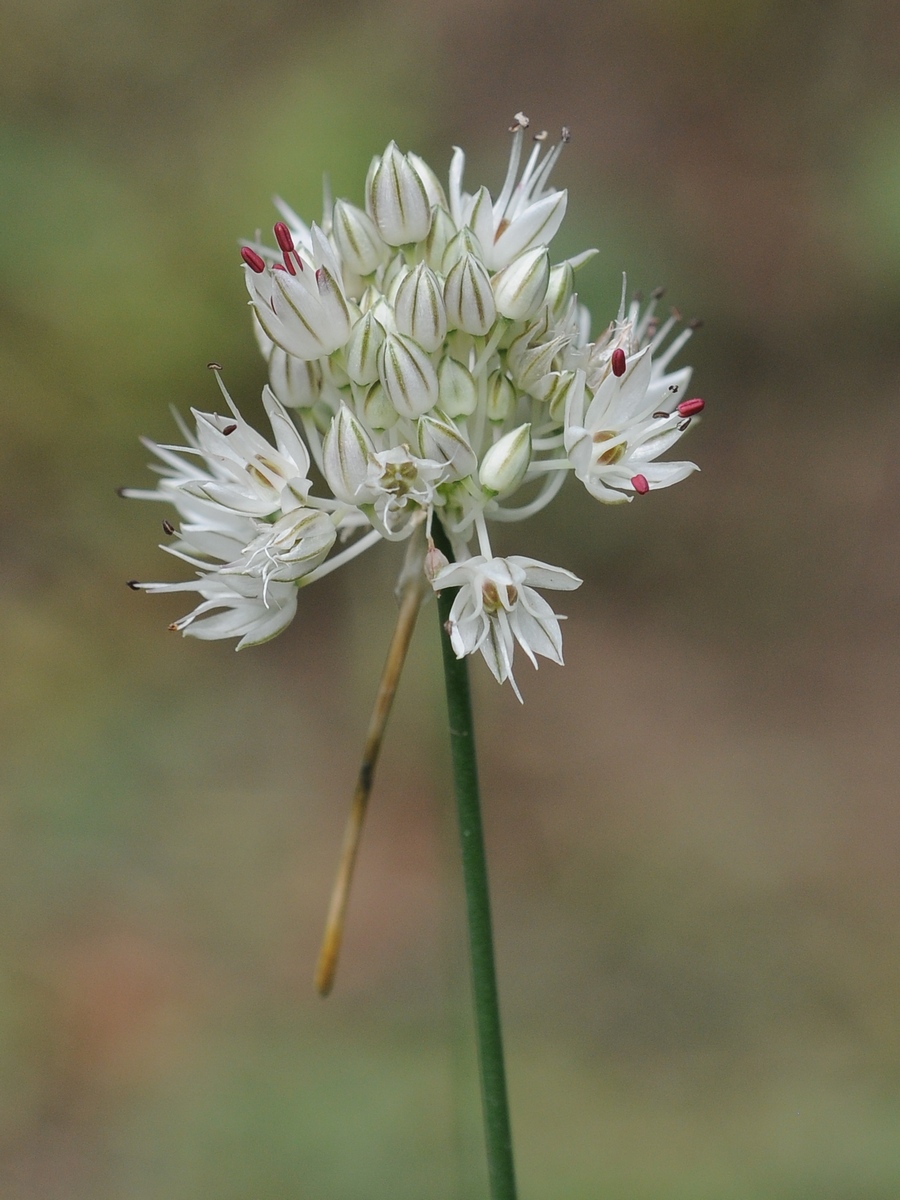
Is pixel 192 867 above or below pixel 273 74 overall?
below

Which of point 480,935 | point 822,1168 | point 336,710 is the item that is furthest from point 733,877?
point 480,935

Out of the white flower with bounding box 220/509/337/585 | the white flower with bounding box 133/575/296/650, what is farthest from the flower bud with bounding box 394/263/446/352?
the white flower with bounding box 133/575/296/650

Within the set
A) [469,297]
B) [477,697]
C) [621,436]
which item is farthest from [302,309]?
[477,697]

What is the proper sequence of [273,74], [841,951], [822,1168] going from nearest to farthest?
1. [822,1168]
2. [841,951]
3. [273,74]

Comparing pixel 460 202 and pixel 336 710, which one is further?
pixel 336 710

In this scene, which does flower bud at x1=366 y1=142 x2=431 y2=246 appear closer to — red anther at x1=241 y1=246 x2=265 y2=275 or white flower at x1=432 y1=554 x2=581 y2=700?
red anther at x1=241 y1=246 x2=265 y2=275

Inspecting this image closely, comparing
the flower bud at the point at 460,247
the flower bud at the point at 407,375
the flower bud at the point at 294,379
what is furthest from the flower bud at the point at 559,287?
the flower bud at the point at 294,379

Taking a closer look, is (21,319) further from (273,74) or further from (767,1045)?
(767,1045)

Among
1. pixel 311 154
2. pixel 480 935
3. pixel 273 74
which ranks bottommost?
pixel 480 935
